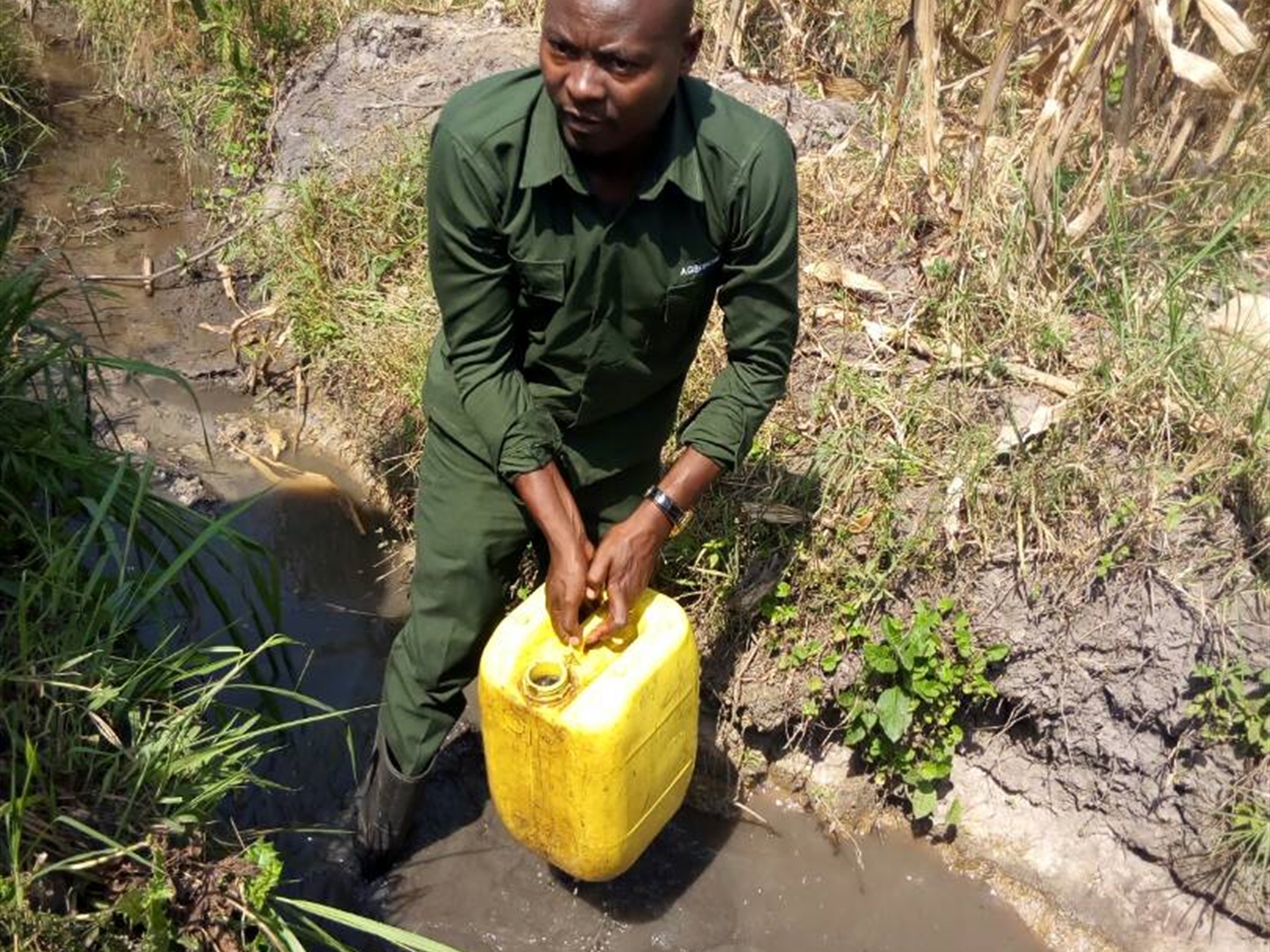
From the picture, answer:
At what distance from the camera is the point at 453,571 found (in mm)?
2709

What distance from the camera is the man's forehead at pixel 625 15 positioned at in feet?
6.61

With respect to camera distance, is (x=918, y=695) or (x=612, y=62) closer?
(x=612, y=62)

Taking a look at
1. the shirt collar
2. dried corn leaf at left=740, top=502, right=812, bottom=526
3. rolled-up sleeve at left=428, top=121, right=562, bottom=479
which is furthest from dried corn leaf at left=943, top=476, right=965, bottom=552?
the shirt collar

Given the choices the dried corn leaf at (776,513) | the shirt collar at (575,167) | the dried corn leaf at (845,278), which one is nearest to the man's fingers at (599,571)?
the shirt collar at (575,167)

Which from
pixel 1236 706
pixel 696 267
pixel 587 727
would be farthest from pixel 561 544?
pixel 1236 706

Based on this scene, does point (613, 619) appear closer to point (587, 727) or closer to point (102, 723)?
point (587, 727)

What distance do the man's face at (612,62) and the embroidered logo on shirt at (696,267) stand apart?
293mm

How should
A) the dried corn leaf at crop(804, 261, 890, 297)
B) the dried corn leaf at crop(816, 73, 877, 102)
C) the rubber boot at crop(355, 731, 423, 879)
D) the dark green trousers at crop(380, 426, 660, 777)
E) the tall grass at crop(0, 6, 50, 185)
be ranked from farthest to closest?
the tall grass at crop(0, 6, 50, 185) < the dried corn leaf at crop(816, 73, 877, 102) < the dried corn leaf at crop(804, 261, 890, 297) < the rubber boot at crop(355, 731, 423, 879) < the dark green trousers at crop(380, 426, 660, 777)

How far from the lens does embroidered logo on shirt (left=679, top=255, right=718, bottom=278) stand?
2.40 m

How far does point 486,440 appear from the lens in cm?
249

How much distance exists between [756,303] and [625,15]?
66cm

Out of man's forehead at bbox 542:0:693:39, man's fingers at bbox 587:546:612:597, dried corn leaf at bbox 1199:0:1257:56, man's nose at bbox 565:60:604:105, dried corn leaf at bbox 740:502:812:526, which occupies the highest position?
man's forehead at bbox 542:0:693:39

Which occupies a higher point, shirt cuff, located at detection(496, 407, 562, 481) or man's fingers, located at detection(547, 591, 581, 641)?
shirt cuff, located at detection(496, 407, 562, 481)

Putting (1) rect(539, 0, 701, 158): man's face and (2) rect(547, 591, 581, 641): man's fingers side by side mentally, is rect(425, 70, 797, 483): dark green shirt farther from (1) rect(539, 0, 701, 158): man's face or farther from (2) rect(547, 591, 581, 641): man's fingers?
(2) rect(547, 591, 581, 641): man's fingers
